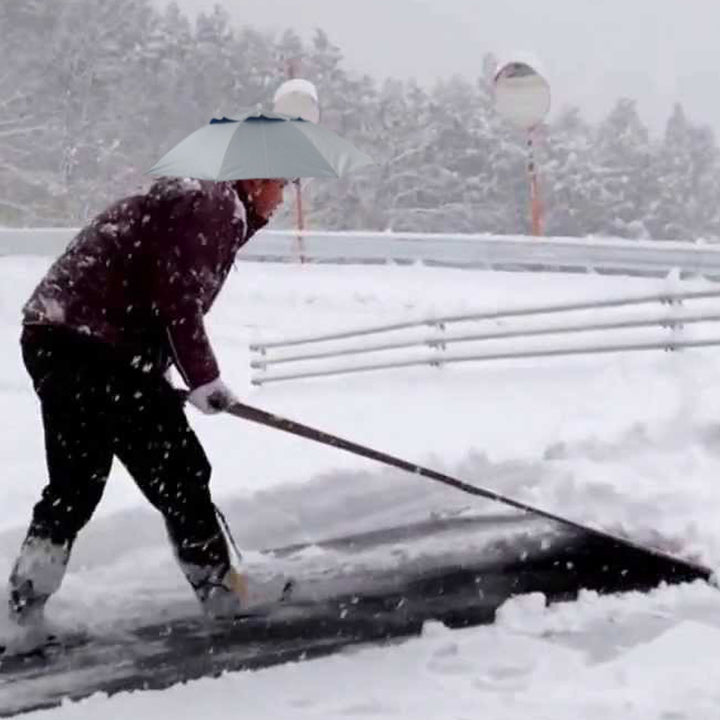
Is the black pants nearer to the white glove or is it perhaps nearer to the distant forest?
the white glove

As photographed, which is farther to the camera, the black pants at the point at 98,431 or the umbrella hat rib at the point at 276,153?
the umbrella hat rib at the point at 276,153

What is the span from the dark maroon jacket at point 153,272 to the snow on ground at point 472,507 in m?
1.25

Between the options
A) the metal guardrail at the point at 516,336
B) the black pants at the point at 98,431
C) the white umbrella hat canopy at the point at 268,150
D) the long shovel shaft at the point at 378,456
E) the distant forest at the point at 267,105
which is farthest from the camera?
the distant forest at the point at 267,105

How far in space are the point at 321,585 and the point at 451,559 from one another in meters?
0.69

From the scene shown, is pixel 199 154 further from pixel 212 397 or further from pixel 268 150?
pixel 212 397

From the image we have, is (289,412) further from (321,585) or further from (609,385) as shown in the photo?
(321,585)

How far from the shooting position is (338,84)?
2191 inches

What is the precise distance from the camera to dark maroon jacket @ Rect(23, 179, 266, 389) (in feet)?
14.8

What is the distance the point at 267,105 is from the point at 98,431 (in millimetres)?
49103

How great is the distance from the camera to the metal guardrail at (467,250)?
21578 millimetres

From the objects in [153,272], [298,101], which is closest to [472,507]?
[153,272]

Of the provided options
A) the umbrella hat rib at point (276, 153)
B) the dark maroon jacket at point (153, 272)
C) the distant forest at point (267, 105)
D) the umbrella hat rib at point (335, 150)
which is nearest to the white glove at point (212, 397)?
the dark maroon jacket at point (153, 272)

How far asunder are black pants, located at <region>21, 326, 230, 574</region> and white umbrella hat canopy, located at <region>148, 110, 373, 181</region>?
1.07 meters

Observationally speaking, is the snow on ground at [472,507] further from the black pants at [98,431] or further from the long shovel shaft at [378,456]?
Result: the black pants at [98,431]
